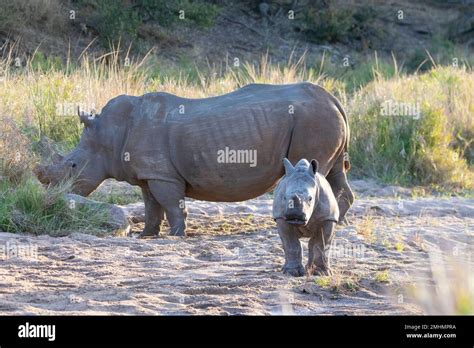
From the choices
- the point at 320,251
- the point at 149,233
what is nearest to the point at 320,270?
the point at 320,251

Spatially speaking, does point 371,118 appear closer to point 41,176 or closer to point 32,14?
point 41,176

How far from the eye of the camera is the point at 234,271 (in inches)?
305

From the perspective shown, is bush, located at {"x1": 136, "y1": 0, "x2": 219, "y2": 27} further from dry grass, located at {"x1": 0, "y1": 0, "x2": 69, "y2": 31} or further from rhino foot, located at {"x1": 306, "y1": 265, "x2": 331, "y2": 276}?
rhino foot, located at {"x1": 306, "y1": 265, "x2": 331, "y2": 276}

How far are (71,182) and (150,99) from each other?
1090mm

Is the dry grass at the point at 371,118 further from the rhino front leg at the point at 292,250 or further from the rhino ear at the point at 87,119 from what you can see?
the rhino front leg at the point at 292,250

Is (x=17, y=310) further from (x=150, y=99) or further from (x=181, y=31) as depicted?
(x=181, y=31)

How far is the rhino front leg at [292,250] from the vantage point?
7.41m

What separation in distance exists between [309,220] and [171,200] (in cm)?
266

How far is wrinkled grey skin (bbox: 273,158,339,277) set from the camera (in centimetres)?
718

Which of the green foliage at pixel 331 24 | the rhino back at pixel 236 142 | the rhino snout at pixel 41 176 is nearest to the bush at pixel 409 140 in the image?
the rhino back at pixel 236 142

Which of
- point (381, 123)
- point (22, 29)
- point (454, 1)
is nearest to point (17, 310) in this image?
point (381, 123)

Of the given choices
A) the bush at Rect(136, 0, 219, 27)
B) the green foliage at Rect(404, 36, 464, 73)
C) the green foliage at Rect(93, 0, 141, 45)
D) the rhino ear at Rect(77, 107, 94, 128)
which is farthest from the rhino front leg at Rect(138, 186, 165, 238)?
the green foliage at Rect(404, 36, 464, 73)

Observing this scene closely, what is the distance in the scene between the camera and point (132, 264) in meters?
7.93

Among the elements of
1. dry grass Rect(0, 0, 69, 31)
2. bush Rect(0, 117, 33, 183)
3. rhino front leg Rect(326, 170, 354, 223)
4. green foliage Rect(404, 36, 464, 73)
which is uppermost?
dry grass Rect(0, 0, 69, 31)
